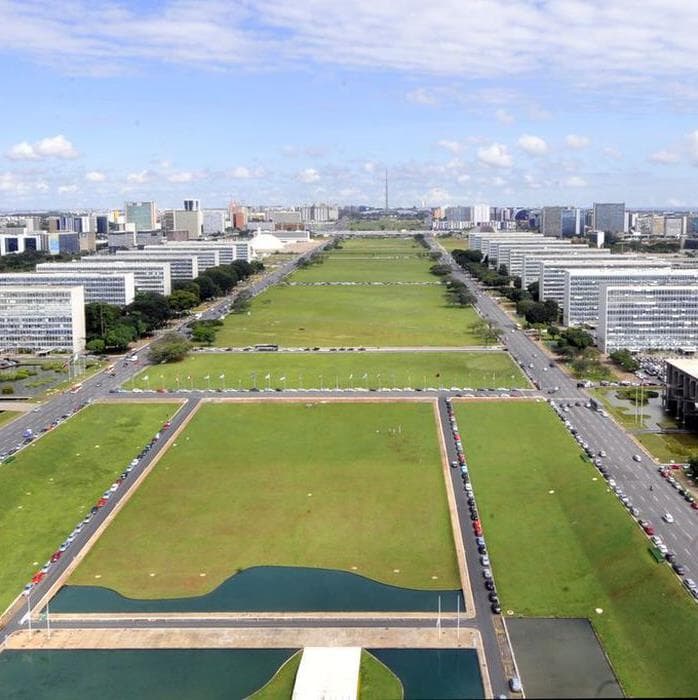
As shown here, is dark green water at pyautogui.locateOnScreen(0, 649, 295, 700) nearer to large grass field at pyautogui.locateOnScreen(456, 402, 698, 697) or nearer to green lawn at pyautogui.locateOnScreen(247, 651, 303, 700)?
green lawn at pyautogui.locateOnScreen(247, 651, 303, 700)

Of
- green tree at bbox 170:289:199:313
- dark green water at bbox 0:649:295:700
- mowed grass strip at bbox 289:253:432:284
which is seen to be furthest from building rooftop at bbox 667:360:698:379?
mowed grass strip at bbox 289:253:432:284

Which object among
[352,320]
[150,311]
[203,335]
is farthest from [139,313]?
[352,320]

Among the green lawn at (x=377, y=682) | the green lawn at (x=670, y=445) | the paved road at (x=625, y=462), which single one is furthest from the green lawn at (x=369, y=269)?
the green lawn at (x=377, y=682)

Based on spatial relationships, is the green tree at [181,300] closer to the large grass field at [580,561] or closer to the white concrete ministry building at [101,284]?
the white concrete ministry building at [101,284]

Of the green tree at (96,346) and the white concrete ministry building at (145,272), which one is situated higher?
the white concrete ministry building at (145,272)

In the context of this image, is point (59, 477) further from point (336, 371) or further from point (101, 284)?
point (101, 284)

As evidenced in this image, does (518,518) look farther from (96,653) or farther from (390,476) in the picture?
(96,653)

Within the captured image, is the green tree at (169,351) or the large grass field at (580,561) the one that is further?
the green tree at (169,351)
